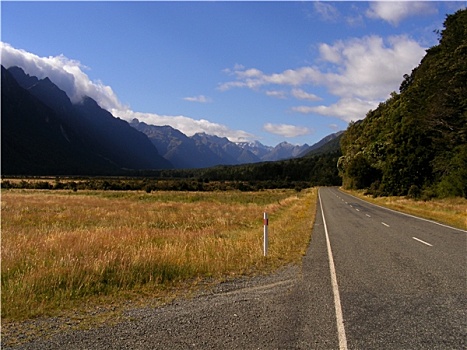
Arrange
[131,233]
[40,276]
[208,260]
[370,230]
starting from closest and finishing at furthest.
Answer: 1. [40,276]
2. [208,260]
3. [131,233]
4. [370,230]

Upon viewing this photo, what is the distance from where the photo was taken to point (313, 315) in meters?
5.67

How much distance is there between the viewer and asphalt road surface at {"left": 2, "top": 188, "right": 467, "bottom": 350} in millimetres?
4703

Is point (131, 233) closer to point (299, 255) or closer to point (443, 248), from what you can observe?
point (299, 255)

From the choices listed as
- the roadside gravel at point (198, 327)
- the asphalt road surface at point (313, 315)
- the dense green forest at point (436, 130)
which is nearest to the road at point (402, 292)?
the asphalt road surface at point (313, 315)

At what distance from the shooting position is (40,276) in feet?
23.0

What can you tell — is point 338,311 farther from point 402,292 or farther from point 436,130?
point 436,130

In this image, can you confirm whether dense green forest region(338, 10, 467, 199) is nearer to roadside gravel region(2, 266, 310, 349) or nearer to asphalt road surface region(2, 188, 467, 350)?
asphalt road surface region(2, 188, 467, 350)

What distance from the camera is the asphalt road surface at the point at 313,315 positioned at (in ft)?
15.4

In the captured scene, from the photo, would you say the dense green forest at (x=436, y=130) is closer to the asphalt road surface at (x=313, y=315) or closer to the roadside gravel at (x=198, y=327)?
the asphalt road surface at (x=313, y=315)

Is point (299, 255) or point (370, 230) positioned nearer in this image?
point (299, 255)

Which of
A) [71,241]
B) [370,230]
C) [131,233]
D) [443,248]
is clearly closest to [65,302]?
[71,241]

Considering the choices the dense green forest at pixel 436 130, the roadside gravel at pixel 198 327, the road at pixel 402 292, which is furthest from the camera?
the dense green forest at pixel 436 130

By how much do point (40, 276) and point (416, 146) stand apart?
144ft

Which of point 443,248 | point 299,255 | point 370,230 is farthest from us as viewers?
point 370,230
